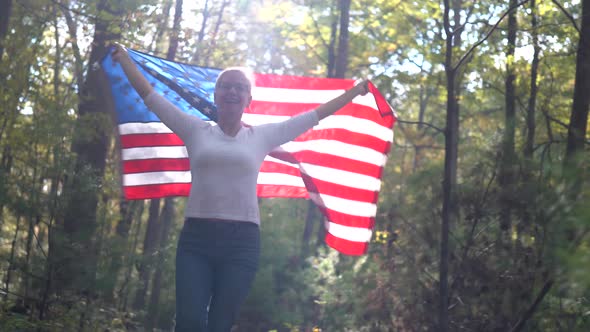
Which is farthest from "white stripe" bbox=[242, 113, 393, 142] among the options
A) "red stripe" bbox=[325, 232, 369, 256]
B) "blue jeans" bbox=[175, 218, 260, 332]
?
"blue jeans" bbox=[175, 218, 260, 332]

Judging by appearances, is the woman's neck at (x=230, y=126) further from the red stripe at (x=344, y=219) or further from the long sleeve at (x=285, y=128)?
the red stripe at (x=344, y=219)

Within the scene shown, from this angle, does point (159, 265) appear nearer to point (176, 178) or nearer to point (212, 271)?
point (176, 178)

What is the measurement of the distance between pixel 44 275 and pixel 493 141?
525cm

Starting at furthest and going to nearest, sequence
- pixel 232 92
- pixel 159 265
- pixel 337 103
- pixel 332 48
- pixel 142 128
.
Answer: pixel 332 48 < pixel 159 265 < pixel 142 128 < pixel 337 103 < pixel 232 92

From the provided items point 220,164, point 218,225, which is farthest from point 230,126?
point 218,225

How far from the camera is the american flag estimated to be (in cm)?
708

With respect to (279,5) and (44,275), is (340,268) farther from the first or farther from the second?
(279,5)

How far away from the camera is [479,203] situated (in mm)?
8289

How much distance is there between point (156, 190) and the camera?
23.2 ft

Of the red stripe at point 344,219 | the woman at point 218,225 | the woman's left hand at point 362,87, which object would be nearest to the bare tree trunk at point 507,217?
the red stripe at point 344,219

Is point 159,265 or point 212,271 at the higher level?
point 212,271

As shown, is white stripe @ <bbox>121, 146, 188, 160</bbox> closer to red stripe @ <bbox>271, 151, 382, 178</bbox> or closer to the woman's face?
red stripe @ <bbox>271, 151, 382, 178</bbox>

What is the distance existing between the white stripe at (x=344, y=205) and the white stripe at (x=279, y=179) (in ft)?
0.63

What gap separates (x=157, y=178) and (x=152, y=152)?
0.27m
